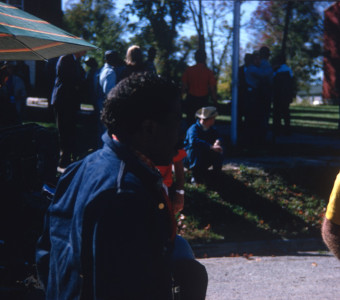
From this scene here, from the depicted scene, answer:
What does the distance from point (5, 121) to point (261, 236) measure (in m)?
3.86

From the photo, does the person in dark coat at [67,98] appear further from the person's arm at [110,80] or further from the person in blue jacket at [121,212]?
the person in blue jacket at [121,212]

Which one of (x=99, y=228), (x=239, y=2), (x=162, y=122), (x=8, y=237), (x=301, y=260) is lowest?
(x=301, y=260)

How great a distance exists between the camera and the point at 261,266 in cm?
591

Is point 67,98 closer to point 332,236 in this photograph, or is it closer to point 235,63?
point 235,63

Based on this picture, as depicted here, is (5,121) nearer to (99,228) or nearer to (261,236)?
Result: (99,228)

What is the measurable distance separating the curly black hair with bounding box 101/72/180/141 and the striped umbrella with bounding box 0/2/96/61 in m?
1.75

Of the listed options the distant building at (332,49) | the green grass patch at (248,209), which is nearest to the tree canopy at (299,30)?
the distant building at (332,49)

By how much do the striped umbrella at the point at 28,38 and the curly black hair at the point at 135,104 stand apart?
5.74 ft

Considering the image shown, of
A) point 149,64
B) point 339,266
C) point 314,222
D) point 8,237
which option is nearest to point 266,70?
point 149,64

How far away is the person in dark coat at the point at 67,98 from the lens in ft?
25.2

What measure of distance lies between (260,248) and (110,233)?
17.5ft

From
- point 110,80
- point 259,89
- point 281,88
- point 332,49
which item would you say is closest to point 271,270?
point 110,80

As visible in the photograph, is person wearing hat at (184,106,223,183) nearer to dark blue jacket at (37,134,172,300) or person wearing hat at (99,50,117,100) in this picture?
person wearing hat at (99,50,117,100)

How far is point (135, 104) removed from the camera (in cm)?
192
